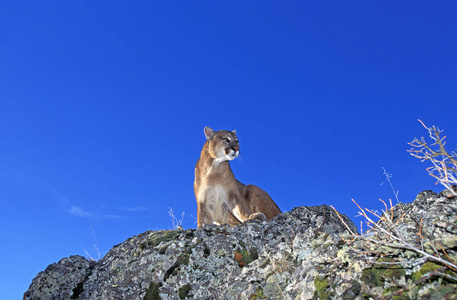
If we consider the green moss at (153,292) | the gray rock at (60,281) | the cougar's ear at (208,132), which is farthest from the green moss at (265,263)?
the cougar's ear at (208,132)

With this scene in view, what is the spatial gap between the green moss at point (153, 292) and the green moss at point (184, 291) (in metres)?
0.36

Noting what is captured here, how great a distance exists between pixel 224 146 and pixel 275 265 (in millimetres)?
6601

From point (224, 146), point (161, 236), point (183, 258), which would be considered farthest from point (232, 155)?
point (183, 258)

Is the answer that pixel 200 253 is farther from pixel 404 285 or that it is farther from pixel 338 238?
pixel 404 285

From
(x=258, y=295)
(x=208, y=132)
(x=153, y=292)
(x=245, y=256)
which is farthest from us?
(x=208, y=132)

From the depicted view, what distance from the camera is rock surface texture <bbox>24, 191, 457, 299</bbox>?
3326 mm

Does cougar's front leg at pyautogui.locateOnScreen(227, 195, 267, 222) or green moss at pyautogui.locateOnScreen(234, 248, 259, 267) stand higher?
cougar's front leg at pyautogui.locateOnScreen(227, 195, 267, 222)

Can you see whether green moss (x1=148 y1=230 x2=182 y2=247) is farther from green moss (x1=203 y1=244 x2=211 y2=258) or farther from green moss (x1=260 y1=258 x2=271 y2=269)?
green moss (x1=260 y1=258 x2=271 y2=269)

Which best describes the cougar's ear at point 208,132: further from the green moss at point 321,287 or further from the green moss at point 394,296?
the green moss at point 394,296

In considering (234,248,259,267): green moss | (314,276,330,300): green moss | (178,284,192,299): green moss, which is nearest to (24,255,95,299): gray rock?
(178,284,192,299): green moss

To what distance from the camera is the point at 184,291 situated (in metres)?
6.03

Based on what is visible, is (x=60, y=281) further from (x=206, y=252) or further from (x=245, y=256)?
(x=245, y=256)

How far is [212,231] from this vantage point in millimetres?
7254

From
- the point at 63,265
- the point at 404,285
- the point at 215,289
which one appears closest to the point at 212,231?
the point at 215,289
